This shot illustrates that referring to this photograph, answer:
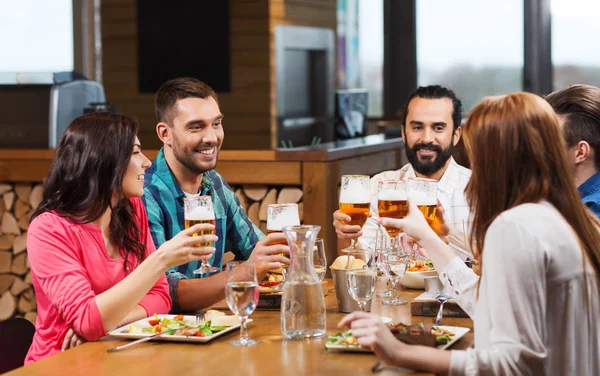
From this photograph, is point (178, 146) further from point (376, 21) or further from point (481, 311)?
point (376, 21)

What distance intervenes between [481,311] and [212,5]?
4.96 metres

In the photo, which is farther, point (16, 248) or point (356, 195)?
point (16, 248)

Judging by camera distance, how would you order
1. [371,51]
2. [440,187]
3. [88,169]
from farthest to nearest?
[371,51] → [440,187] → [88,169]

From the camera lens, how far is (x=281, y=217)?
245cm

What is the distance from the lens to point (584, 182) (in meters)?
2.70

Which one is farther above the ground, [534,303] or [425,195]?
[425,195]

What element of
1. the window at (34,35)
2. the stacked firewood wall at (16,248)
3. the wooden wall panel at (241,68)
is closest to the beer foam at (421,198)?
the stacked firewood wall at (16,248)

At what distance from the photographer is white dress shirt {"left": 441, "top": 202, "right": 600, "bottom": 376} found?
5.65 ft

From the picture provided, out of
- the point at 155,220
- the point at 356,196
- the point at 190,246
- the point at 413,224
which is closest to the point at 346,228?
the point at 356,196

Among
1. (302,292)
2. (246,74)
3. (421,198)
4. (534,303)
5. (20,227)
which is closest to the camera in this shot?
(534,303)

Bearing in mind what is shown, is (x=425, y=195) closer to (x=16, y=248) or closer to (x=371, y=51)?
(x=16, y=248)

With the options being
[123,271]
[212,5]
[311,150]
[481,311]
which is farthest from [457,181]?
[212,5]

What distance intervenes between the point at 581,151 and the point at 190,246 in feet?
4.15

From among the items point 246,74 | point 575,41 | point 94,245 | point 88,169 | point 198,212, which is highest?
point 575,41
